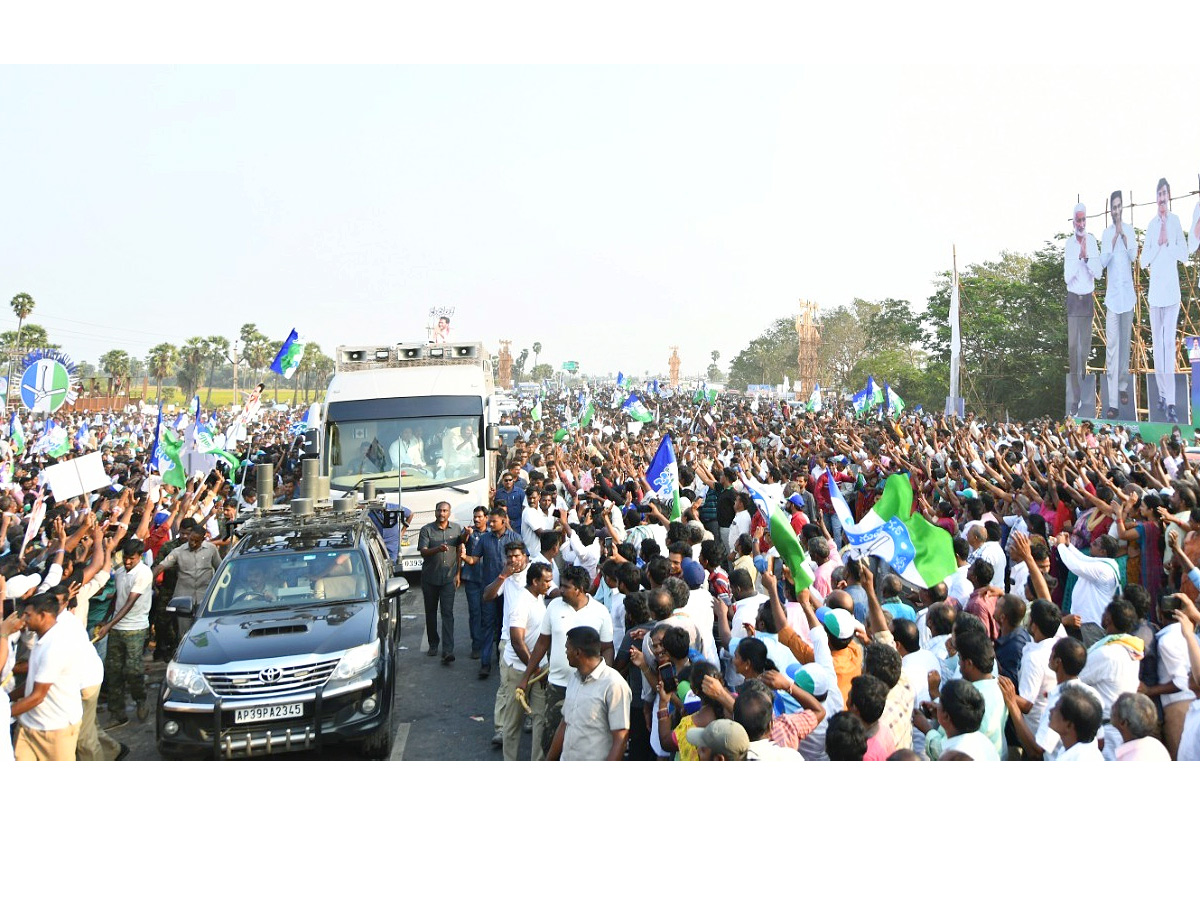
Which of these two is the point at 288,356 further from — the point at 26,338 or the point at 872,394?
the point at 26,338

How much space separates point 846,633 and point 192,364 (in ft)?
285

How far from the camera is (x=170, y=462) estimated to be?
13.5 m

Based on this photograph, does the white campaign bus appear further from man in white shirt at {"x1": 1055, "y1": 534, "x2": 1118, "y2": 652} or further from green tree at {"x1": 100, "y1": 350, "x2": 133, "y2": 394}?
green tree at {"x1": 100, "y1": 350, "x2": 133, "y2": 394}

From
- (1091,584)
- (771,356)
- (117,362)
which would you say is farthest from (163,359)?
(1091,584)

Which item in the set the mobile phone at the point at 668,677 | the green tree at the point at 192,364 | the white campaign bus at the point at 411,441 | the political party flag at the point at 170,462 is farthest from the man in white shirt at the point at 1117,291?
the green tree at the point at 192,364

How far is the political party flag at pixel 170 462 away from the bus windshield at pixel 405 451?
2.03 metres

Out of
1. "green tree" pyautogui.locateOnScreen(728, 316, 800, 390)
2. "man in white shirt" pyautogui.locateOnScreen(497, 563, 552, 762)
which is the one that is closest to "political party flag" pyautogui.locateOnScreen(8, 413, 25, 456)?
"man in white shirt" pyautogui.locateOnScreen(497, 563, 552, 762)

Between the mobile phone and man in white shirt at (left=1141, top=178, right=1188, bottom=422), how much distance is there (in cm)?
2126

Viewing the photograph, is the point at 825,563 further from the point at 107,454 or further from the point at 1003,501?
the point at 107,454

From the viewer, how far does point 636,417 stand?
74.4 ft

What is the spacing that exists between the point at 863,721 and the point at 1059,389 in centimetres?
3795

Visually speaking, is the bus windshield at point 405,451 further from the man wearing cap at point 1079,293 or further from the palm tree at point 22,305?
the palm tree at point 22,305

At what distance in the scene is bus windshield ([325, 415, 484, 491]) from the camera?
13328 millimetres

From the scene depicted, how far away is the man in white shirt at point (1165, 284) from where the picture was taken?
21875mm
